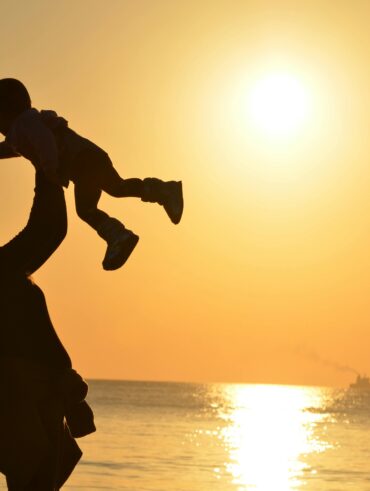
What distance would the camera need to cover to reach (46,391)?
24.2ft

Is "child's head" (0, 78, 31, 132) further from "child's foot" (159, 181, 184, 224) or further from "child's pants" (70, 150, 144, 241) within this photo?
"child's foot" (159, 181, 184, 224)

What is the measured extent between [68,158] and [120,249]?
594 millimetres

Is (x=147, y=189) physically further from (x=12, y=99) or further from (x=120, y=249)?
(x=12, y=99)

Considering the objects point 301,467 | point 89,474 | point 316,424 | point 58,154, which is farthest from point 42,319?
point 316,424

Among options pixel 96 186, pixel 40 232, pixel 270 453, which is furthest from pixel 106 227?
pixel 270 453

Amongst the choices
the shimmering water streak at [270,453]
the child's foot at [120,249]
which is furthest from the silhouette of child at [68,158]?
the shimmering water streak at [270,453]

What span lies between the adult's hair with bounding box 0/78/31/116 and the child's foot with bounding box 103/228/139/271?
897mm

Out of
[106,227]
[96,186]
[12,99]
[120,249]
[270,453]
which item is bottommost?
[270,453]

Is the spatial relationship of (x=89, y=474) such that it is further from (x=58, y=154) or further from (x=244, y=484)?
(x=58, y=154)

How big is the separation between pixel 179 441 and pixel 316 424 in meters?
39.2

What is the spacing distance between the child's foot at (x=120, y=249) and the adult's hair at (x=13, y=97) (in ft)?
2.94

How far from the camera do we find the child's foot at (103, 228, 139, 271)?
7312mm

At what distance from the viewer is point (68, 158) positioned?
24.4 ft

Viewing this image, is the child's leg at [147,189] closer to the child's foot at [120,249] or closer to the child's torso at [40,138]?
the child's torso at [40,138]
